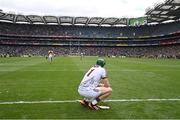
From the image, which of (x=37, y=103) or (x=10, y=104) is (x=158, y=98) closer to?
(x=37, y=103)

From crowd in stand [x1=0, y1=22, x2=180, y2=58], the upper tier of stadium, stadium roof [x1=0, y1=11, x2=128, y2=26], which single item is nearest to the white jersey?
the upper tier of stadium

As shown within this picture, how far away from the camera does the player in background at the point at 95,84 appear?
32.7ft

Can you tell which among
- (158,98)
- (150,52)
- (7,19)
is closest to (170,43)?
(150,52)

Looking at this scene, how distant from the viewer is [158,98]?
1241cm

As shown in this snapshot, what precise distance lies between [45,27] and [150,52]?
4524 centimetres

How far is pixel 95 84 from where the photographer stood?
33.1 ft

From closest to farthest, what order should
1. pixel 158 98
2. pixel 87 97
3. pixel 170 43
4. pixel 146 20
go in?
pixel 87 97 → pixel 158 98 → pixel 170 43 → pixel 146 20

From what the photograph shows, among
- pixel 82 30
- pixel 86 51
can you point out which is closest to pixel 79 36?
pixel 82 30

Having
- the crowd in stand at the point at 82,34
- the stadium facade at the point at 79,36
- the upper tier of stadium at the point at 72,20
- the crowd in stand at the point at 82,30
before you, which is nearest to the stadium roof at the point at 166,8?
the upper tier of stadium at the point at 72,20

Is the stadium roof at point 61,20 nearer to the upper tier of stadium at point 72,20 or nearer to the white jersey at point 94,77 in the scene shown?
the upper tier of stadium at point 72,20

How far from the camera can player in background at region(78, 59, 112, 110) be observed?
9.97 meters

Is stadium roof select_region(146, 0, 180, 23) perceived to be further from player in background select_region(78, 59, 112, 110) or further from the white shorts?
the white shorts

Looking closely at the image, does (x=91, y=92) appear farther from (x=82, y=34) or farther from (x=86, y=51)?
(x=82, y=34)

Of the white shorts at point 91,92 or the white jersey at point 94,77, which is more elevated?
the white jersey at point 94,77
